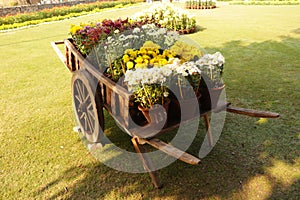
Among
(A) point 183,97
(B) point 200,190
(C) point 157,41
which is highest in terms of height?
(C) point 157,41

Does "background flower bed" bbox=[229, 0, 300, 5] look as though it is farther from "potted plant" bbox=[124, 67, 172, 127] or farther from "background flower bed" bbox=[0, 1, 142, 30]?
"potted plant" bbox=[124, 67, 172, 127]

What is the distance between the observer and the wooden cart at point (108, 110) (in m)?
2.03

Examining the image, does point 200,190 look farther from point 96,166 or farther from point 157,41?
point 157,41

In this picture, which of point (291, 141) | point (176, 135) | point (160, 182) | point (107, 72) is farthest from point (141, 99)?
point (291, 141)

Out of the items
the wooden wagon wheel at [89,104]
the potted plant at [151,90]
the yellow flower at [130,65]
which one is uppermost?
the yellow flower at [130,65]

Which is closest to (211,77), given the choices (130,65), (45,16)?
(130,65)

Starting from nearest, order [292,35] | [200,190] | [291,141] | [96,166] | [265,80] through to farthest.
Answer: [200,190], [96,166], [291,141], [265,80], [292,35]

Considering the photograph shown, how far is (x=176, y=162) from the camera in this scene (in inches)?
Answer: 112

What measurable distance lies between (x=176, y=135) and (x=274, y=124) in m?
1.35

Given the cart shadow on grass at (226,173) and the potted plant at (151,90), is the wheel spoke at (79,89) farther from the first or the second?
the potted plant at (151,90)

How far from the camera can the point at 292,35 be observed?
337 inches

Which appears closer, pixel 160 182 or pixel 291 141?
pixel 160 182

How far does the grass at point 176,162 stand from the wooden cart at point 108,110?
0.31m

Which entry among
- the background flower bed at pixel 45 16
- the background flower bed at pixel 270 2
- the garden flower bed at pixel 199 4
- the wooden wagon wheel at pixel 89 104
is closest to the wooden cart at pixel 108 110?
the wooden wagon wheel at pixel 89 104
